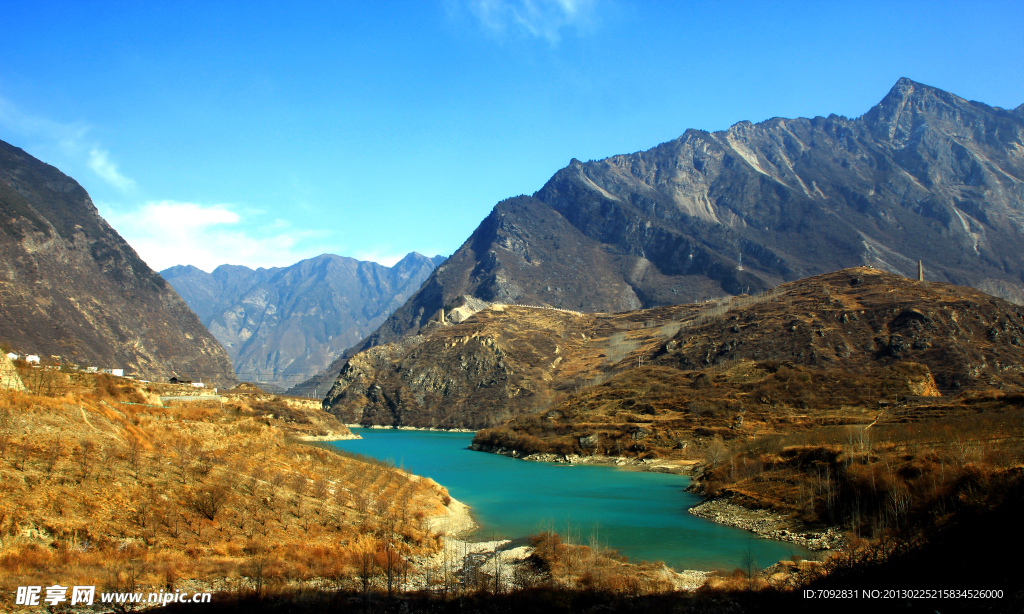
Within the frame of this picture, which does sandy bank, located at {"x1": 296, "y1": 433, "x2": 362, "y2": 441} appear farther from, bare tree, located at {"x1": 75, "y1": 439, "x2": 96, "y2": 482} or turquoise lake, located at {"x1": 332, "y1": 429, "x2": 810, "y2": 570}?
bare tree, located at {"x1": 75, "y1": 439, "x2": 96, "y2": 482}

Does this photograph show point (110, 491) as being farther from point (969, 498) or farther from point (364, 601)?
point (969, 498)

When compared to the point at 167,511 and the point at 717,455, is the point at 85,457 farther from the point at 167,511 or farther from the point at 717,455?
the point at 717,455

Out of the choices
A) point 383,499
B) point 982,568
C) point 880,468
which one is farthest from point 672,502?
point 982,568

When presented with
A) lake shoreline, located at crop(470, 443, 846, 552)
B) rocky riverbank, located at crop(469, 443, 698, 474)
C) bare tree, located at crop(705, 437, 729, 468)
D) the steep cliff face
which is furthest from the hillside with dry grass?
the steep cliff face

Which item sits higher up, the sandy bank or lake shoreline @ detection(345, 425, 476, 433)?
the sandy bank

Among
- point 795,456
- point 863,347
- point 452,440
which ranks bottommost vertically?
point 452,440

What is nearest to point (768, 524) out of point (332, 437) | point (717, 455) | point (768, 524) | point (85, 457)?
point (768, 524)

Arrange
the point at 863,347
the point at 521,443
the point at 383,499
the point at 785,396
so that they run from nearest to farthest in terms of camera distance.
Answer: the point at 383,499, the point at 785,396, the point at 521,443, the point at 863,347
